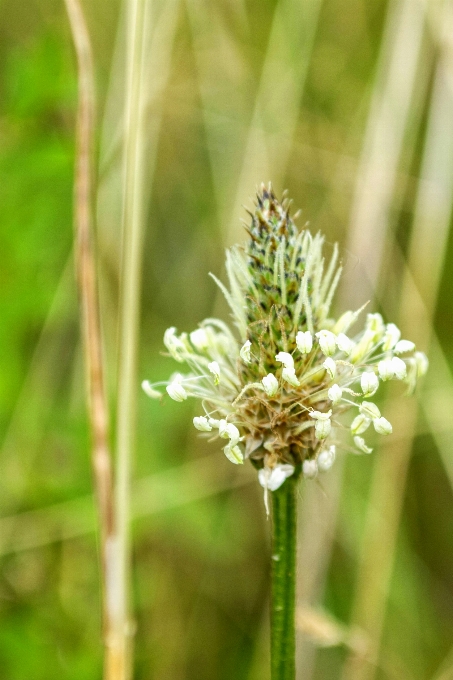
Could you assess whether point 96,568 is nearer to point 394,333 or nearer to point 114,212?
point 114,212

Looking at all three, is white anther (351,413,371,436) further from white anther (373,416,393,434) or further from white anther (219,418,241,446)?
white anther (219,418,241,446)

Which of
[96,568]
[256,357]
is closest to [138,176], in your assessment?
[256,357]

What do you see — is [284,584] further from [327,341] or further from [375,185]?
[375,185]

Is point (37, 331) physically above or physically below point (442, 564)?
above

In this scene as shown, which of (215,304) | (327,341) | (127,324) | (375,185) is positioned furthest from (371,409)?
(215,304)

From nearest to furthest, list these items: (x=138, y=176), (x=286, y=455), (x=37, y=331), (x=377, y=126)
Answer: (x=286, y=455) → (x=138, y=176) → (x=377, y=126) → (x=37, y=331)
